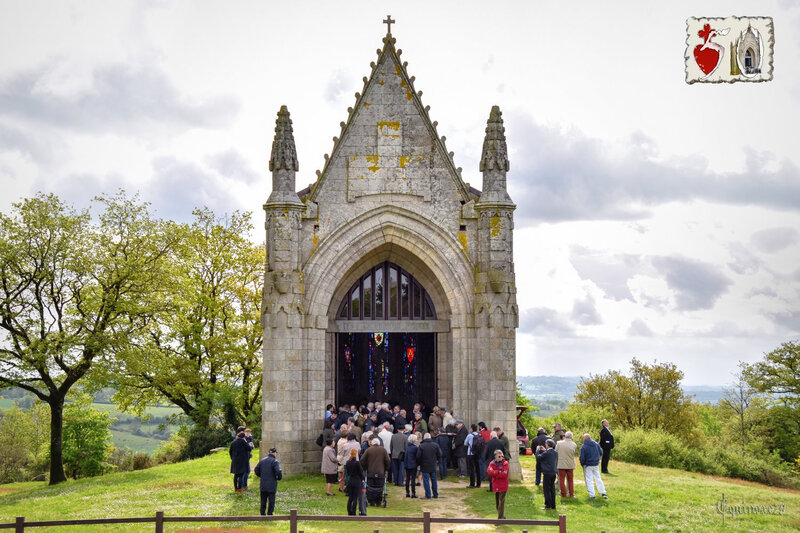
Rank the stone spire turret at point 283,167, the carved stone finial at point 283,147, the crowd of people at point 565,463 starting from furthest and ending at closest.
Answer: the carved stone finial at point 283,147, the stone spire turret at point 283,167, the crowd of people at point 565,463

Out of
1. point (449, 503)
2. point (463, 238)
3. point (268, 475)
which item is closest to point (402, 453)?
point (449, 503)

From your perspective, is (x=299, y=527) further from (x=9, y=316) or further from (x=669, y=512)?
(x=9, y=316)

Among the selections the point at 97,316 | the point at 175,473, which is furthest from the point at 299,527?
the point at 97,316

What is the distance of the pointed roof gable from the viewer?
66.2 ft

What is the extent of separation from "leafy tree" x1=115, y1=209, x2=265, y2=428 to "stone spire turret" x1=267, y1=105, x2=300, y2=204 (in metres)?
11.4

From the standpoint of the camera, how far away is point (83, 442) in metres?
30.6

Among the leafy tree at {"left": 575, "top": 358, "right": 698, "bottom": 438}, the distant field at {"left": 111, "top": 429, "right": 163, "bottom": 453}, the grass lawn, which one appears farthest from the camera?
the distant field at {"left": 111, "top": 429, "right": 163, "bottom": 453}

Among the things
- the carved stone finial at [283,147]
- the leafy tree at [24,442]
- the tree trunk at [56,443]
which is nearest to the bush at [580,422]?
the carved stone finial at [283,147]

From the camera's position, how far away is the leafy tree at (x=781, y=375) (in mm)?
37688

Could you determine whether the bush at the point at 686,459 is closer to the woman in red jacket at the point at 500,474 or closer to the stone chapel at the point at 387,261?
the stone chapel at the point at 387,261

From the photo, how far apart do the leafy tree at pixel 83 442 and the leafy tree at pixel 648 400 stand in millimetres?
21679

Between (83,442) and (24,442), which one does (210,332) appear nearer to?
(83,442)

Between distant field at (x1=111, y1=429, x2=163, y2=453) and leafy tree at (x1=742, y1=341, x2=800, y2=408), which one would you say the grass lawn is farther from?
distant field at (x1=111, y1=429, x2=163, y2=453)

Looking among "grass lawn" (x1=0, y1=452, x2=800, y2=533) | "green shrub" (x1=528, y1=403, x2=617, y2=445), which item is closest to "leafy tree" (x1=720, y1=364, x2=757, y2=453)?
"green shrub" (x1=528, y1=403, x2=617, y2=445)
